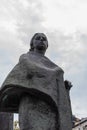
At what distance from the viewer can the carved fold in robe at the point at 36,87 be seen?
8594 millimetres

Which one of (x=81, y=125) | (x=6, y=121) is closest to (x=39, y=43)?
(x=6, y=121)

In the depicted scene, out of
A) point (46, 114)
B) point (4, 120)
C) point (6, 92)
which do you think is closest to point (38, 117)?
point (46, 114)

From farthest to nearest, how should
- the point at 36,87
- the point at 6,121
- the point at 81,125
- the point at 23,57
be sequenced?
the point at 81,125 < the point at 6,121 < the point at 23,57 < the point at 36,87

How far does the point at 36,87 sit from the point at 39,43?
3.77 feet

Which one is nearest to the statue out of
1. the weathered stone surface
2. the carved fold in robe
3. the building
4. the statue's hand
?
the carved fold in robe

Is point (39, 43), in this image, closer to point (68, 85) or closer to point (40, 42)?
point (40, 42)

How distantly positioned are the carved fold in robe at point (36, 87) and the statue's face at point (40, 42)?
0.40m

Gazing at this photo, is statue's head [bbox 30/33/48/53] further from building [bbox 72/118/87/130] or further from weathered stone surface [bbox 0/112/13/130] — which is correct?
building [bbox 72/118/87/130]

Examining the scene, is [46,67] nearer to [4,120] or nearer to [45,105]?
→ [45,105]

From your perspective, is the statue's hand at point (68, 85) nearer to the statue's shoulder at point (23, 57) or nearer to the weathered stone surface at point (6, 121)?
the statue's shoulder at point (23, 57)

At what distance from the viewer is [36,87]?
28.1ft

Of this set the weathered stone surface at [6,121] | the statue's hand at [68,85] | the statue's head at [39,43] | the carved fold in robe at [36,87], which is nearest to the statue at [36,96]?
the carved fold in robe at [36,87]

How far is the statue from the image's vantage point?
856 centimetres

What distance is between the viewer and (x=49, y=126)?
859 cm
